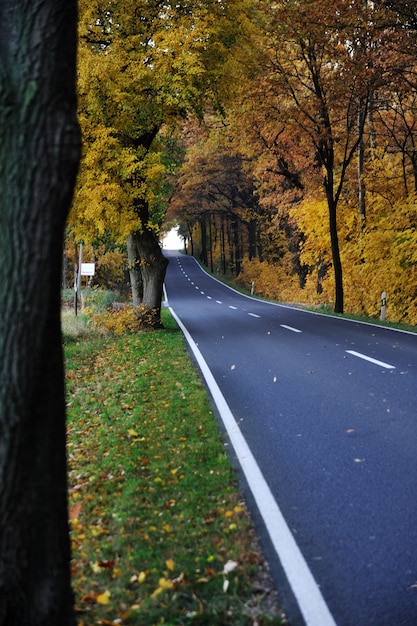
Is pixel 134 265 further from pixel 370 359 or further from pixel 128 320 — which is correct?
pixel 370 359

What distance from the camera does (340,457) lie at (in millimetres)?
5121

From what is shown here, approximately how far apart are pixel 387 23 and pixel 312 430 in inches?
500

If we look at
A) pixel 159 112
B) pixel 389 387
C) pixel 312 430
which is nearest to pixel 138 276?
pixel 159 112

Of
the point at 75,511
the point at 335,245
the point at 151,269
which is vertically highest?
the point at 335,245

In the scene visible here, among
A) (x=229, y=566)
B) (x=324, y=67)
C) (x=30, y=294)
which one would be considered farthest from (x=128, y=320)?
(x=30, y=294)

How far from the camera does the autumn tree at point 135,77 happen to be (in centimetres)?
1317

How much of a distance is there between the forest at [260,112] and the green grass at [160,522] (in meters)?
8.22

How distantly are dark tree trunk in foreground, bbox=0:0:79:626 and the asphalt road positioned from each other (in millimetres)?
1434

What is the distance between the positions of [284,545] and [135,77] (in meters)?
12.5

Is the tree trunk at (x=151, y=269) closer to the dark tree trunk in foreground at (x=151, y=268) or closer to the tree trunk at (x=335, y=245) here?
the dark tree trunk in foreground at (x=151, y=268)

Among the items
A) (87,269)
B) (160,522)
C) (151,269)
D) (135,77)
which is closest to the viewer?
(160,522)

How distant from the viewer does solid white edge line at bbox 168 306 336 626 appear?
2928 mm

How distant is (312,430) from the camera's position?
5.96 meters

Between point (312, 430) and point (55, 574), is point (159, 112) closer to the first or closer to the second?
point (312, 430)
